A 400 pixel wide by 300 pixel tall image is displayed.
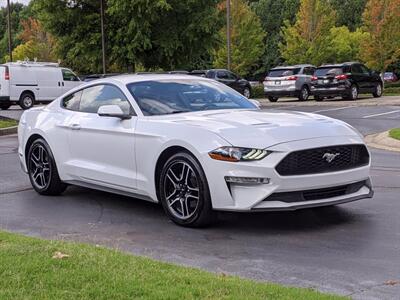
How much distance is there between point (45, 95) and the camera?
2922cm

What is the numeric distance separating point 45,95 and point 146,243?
968 inches

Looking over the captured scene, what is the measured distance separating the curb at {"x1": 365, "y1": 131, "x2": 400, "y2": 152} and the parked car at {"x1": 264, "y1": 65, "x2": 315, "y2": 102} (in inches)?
601

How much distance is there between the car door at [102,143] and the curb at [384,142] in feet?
23.7

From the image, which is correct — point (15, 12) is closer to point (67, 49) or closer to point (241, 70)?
point (241, 70)

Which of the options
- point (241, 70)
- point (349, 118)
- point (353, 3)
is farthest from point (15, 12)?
point (349, 118)

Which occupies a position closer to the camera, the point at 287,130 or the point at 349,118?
the point at 287,130

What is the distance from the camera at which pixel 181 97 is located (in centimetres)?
712

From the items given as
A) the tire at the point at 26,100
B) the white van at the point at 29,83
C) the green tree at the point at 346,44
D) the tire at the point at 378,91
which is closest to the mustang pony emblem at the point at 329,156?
the white van at the point at 29,83

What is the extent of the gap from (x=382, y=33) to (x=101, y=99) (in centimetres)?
3540

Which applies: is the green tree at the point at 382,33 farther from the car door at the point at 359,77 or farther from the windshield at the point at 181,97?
the windshield at the point at 181,97

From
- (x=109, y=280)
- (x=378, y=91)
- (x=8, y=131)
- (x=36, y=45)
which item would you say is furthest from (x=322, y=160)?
(x=36, y=45)

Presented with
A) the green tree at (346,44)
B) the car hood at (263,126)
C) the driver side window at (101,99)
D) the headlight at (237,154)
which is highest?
the green tree at (346,44)

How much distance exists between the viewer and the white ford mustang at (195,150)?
229 inches

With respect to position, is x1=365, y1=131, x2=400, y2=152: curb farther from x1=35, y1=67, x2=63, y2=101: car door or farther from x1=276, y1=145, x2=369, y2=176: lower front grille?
x1=35, y1=67, x2=63, y2=101: car door
